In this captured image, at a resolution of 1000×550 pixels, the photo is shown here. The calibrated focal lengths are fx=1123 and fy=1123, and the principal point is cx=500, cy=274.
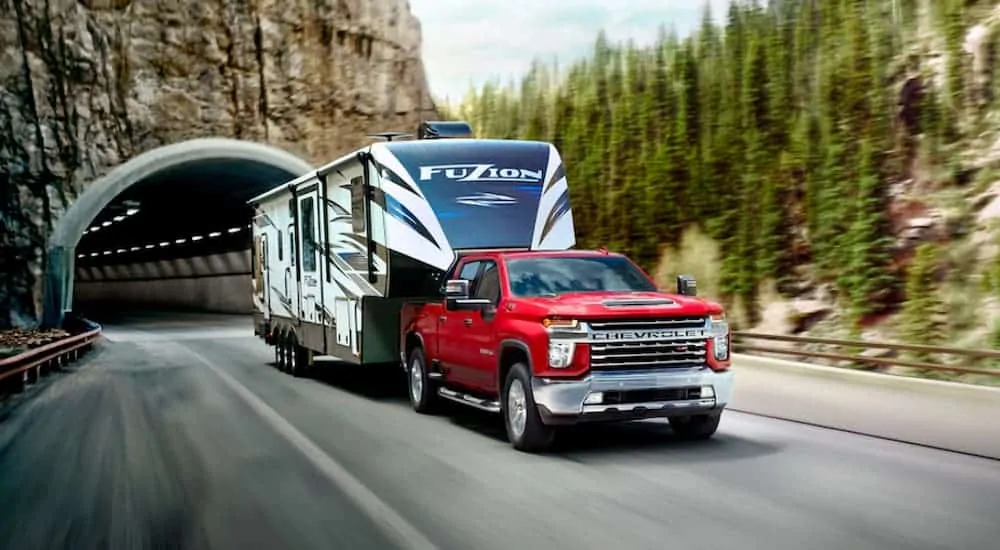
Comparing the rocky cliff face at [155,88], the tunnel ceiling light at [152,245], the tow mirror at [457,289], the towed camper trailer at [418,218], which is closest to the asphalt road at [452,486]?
the tow mirror at [457,289]

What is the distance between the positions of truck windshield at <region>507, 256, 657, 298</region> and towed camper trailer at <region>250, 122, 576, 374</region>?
1959 mm

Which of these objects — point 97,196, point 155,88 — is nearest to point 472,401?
point 97,196

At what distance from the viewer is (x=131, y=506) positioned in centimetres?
852

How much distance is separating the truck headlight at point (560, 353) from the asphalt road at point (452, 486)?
2.98 ft

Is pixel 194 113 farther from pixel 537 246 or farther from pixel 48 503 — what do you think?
pixel 48 503

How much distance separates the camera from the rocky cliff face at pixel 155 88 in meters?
34.5

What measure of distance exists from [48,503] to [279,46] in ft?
103

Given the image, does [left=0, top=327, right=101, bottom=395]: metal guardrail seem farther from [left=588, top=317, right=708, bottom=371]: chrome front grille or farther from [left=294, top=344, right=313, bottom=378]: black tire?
[left=588, top=317, right=708, bottom=371]: chrome front grille

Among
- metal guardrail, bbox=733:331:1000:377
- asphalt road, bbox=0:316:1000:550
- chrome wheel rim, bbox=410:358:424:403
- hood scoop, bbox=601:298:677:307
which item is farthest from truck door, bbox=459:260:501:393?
metal guardrail, bbox=733:331:1000:377

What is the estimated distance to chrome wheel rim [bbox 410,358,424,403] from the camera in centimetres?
1441

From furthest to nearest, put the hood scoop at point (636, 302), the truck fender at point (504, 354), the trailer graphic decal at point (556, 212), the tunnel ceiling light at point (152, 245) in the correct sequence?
the tunnel ceiling light at point (152, 245) → the trailer graphic decal at point (556, 212) → the truck fender at point (504, 354) → the hood scoop at point (636, 302)

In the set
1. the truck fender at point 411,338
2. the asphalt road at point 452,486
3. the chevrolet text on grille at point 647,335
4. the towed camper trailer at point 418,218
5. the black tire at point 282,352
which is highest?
the towed camper trailer at point 418,218

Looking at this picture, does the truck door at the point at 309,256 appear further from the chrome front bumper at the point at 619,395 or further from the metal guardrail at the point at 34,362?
the chrome front bumper at the point at 619,395

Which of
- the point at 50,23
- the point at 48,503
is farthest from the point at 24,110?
the point at 48,503
